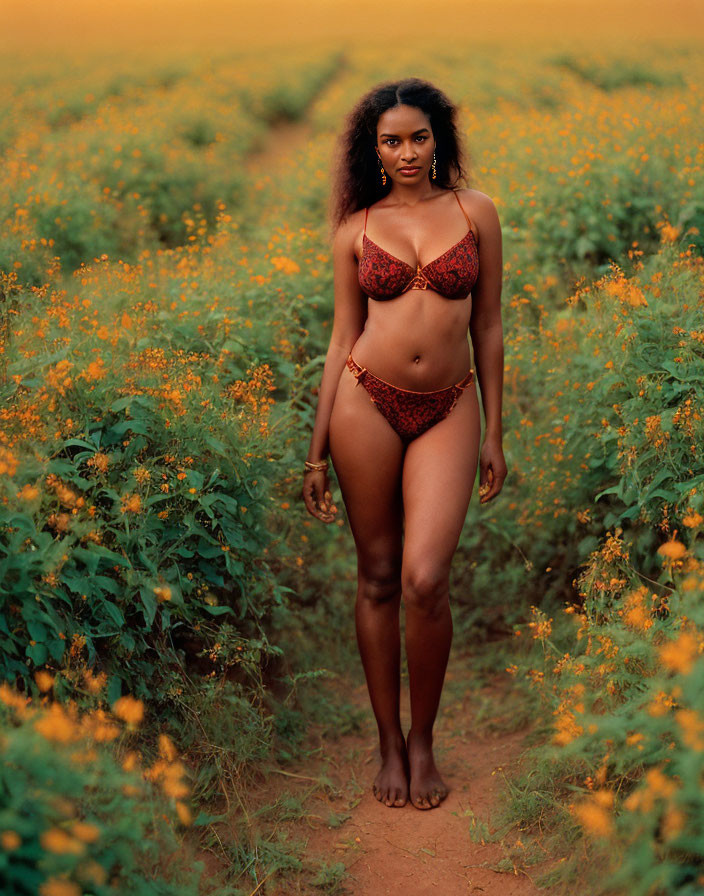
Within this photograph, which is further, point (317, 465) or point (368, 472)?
point (317, 465)

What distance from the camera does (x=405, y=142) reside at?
296 centimetres

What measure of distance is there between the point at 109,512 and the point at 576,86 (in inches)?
510

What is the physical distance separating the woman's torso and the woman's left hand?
0.32 m

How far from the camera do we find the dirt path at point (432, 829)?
2.78 m

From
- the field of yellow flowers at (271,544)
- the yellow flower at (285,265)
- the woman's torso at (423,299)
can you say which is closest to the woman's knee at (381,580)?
the field of yellow flowers at (271,544)

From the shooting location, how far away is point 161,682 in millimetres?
2984

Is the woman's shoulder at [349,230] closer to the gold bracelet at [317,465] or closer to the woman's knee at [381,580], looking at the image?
the gold bracelet at [317,465]

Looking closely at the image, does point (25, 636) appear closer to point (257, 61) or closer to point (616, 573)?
point (616, 573)

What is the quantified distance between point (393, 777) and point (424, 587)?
2.74ft

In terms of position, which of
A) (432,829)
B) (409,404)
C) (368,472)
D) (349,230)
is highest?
(349,230)

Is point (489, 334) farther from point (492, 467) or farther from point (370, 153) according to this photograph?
point (370, 153)

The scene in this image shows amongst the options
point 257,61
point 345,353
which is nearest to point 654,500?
point 345,353

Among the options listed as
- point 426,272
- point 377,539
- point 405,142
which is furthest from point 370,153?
point 377,539

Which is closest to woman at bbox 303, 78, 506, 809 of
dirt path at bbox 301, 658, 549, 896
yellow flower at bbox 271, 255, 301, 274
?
dirt path at bbox 301, 658, 549, 896
